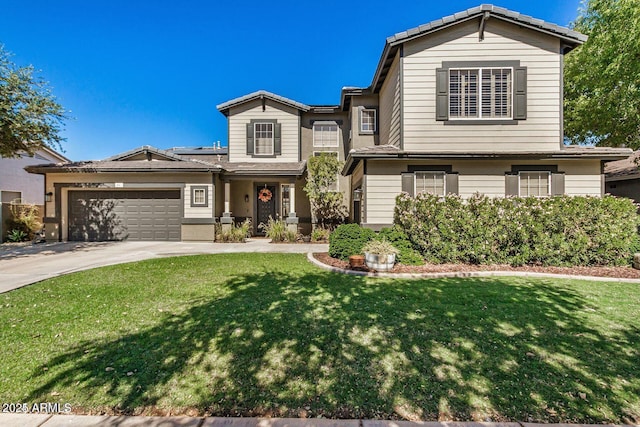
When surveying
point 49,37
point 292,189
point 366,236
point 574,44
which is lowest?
point 366,236

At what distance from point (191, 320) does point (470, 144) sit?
31.3ft

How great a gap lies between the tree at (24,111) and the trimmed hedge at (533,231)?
13867 millimetres

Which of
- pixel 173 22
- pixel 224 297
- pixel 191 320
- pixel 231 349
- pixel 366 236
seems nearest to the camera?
pixel 231 349

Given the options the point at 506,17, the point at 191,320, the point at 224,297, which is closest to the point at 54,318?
the point at 191,320

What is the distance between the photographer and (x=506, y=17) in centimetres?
924

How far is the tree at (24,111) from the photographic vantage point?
32.5 feet

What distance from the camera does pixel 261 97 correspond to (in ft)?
49.2

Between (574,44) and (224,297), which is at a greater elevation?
(574,44)

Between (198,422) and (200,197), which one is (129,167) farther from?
(198,422)

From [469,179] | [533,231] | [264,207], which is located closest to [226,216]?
[264,207]

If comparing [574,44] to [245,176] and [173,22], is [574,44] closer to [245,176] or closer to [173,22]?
[245,176]

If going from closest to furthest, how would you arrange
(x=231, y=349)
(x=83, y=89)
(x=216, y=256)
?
(x=231, y=349) < (x=216, y=256) < (x=83, y=89)

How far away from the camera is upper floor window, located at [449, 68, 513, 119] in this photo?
947cm

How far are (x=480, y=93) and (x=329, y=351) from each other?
9857mm
